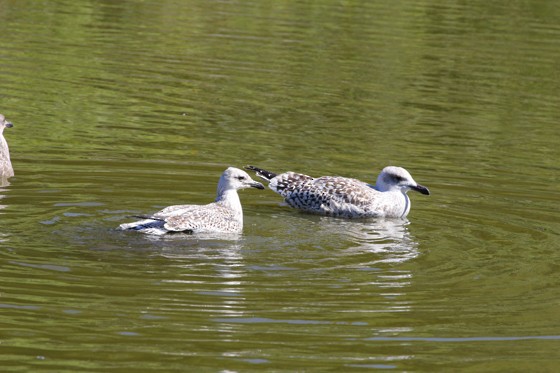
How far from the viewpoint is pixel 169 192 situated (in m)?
14.7

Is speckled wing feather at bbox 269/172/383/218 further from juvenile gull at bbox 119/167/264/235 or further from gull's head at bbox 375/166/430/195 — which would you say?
juvenile gull at bbox 119/167/264/235

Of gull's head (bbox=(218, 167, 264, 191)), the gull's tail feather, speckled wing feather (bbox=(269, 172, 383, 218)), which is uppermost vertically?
gull's head (bbox=(218, 167, 264, 191))

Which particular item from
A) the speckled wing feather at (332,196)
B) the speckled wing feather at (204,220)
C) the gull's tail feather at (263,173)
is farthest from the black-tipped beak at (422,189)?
the speckled wing feather at (204,220)

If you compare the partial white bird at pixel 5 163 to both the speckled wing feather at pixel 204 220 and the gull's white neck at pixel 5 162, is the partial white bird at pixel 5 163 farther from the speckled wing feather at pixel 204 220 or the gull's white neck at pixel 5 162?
the speckled wing feather at pixel 204 220

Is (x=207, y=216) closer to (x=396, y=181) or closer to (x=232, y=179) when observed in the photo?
(x=232, y=179)

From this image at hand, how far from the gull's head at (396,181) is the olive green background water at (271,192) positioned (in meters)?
0.29

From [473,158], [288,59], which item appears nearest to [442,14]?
[288,59]

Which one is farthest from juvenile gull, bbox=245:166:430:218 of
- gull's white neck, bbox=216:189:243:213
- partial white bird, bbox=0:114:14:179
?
partial white bird, bbox=0:114:14:179

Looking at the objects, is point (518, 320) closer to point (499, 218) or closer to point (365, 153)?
point (499, 218)

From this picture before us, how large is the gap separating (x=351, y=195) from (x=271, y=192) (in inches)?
67.2

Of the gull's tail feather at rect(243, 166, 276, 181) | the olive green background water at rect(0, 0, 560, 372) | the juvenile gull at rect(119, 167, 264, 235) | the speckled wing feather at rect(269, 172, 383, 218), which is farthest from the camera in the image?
the gull's tail feather at rect(243, 166, 276, 181)

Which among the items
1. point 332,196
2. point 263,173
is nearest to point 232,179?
point 332,196

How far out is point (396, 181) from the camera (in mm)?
14945

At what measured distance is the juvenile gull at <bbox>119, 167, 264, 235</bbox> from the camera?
1252cm
